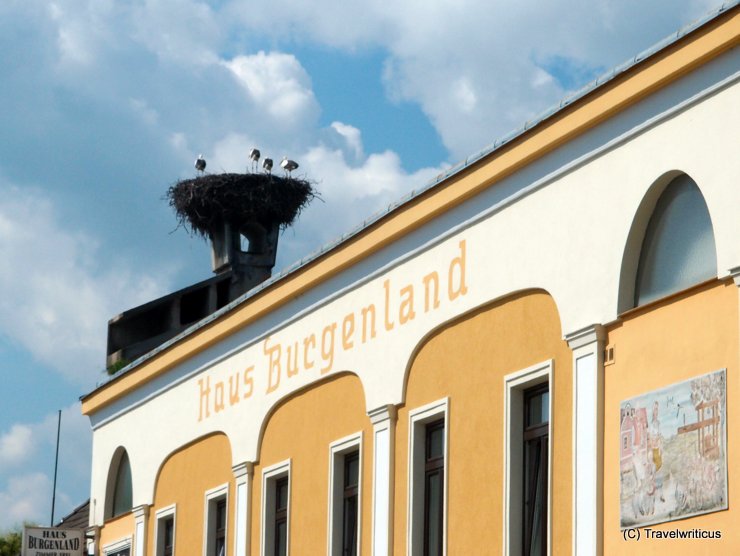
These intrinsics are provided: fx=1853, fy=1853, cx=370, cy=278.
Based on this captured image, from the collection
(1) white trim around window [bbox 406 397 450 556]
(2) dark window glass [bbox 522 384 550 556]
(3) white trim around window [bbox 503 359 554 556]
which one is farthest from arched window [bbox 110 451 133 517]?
(2) dark window glass [bbox 522 384 550 556]

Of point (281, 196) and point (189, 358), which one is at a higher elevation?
point (281, 196)

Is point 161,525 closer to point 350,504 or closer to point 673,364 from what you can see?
point 350,504

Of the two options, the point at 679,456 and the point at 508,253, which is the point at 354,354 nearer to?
the point at 508,253

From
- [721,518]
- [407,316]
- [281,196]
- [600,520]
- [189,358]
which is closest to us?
[721,518]

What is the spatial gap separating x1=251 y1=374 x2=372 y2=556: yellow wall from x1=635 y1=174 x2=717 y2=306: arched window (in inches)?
205

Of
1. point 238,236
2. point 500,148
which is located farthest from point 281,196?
point 500,148

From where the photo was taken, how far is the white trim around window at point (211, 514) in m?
23.9

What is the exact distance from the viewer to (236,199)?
145 feet

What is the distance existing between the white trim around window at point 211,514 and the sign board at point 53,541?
4.25 metres

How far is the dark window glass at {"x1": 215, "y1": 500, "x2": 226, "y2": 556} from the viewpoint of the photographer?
2391 cm

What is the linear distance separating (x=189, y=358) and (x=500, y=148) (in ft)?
28.6

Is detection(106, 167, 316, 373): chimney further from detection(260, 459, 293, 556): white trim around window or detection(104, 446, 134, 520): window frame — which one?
detection(260, 459, 293, 556): white trim around window

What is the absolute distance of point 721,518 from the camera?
46.7 feet

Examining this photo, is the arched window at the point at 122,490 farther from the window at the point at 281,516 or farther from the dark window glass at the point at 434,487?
the dark window glass at the point at 434,487
